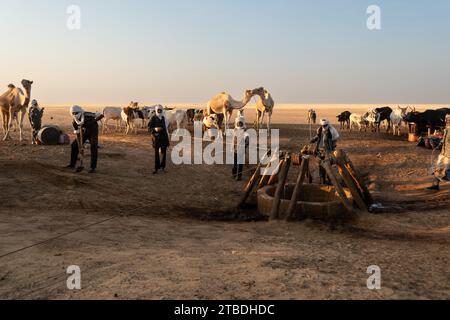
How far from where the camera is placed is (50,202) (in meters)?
8.57

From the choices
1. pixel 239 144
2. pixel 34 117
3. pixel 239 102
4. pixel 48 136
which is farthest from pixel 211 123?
pixel 239 144

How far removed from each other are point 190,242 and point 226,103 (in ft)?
53.4

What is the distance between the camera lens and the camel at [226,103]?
71.4 ft

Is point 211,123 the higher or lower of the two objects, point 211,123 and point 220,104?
the lower

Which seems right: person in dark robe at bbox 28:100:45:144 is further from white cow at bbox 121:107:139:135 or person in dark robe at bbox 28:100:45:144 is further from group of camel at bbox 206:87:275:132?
group of camel at bbox 206:87:275:132

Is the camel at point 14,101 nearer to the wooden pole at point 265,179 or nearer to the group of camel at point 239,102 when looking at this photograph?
the group of camel at point 239,102

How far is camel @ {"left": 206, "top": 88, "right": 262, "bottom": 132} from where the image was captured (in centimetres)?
2177

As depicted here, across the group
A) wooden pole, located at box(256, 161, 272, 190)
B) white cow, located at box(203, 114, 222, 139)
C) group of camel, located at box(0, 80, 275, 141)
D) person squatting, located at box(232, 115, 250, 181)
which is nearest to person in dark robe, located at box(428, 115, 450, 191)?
wooden pole, located at box(256, 161, 272, 190)

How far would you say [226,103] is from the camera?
72.3ft

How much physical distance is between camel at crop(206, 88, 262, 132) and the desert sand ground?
990cm

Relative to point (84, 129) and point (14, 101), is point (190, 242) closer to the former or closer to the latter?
point (84, 129)

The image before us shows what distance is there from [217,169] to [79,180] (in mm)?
4931

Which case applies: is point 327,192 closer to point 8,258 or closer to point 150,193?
point 150,193
